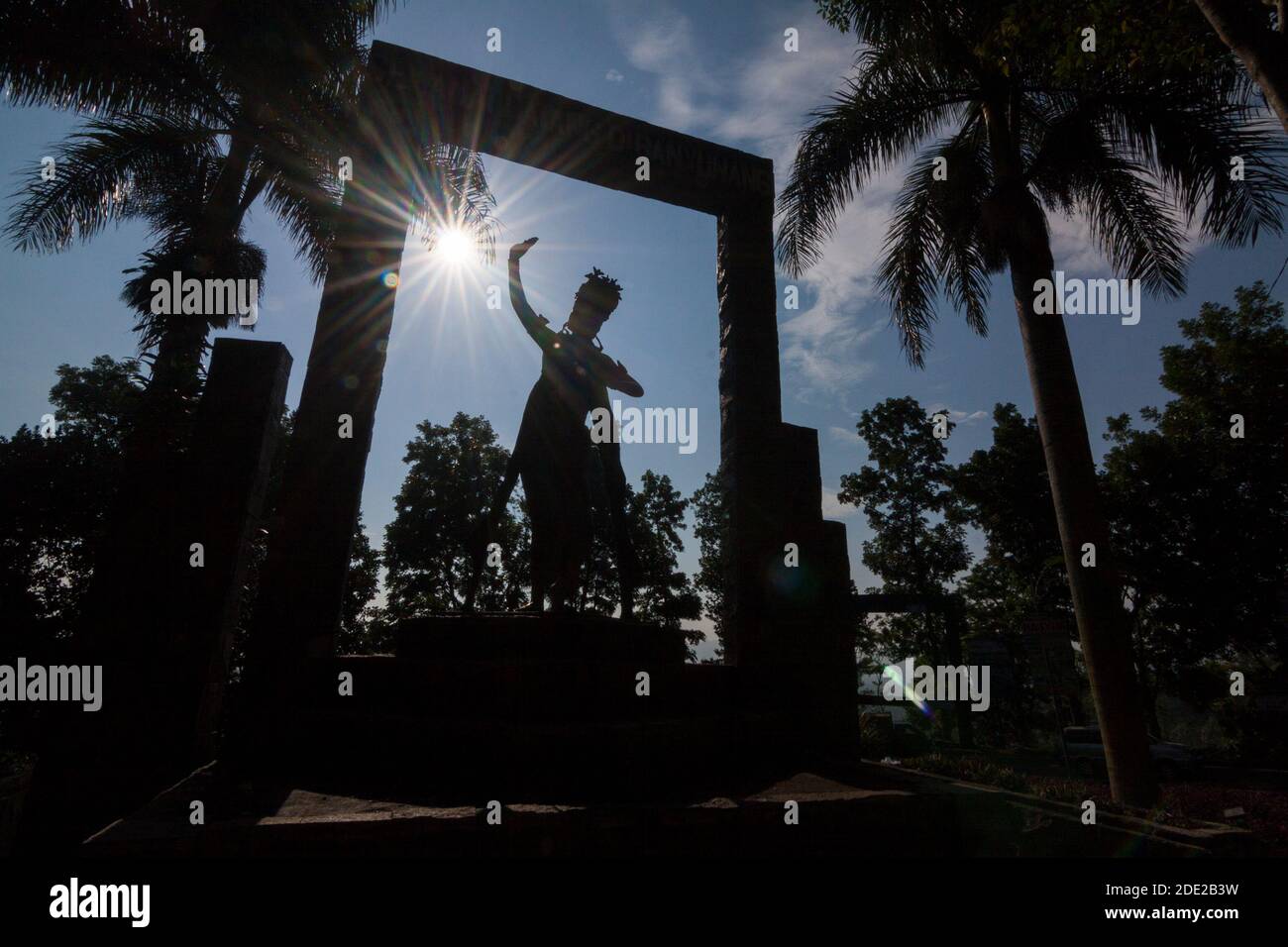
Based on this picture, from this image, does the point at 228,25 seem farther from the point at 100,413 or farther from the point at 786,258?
the point at 100,413

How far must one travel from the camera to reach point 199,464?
11.6 ft

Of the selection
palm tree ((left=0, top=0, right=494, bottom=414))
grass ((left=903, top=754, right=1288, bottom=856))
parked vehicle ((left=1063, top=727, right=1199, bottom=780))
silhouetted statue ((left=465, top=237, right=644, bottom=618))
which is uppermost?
palm tree ((left=0, top=0, right=494, bottom=414))

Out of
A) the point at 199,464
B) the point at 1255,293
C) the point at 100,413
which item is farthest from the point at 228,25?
the point at 1255,293

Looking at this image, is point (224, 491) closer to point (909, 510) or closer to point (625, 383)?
point (625, 383)

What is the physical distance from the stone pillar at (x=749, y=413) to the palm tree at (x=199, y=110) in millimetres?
3802

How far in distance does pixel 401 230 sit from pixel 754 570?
11.2 feet

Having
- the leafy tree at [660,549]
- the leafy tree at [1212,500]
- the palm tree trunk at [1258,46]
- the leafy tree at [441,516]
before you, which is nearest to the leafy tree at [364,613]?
the leafy tree at [441,516]

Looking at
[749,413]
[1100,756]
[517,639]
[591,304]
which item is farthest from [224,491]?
[1100,756]

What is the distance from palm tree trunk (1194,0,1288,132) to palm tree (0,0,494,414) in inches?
270

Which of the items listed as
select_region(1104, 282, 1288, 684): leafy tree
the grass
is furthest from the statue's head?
select_region(1104, 282, 1288, 684): leafy tree

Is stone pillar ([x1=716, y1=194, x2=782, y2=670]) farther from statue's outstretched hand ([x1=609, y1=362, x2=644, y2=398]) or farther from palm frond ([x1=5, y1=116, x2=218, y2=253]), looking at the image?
palm frond ([x1=5, y1=116, x2=218, y2=253])

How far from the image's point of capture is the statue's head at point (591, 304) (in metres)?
4.05

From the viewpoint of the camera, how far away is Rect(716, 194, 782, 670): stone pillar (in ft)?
14.2

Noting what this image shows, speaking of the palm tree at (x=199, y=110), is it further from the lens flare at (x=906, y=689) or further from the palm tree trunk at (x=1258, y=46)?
the lens flare at (x=906, y=689)
